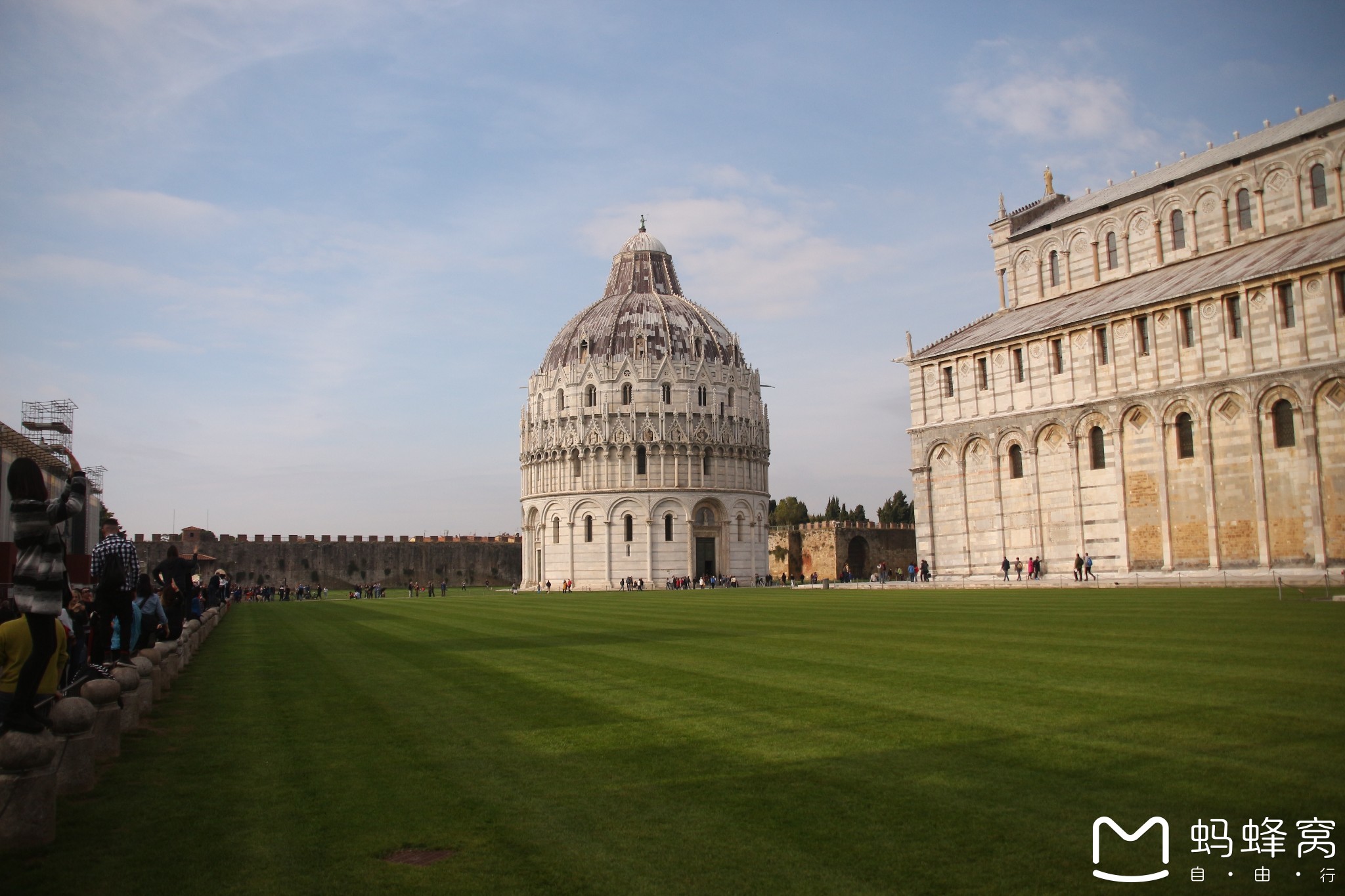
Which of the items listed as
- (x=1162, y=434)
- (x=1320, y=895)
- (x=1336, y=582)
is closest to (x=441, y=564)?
(x=1162, y=434)

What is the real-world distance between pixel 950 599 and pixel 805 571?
5928 cm

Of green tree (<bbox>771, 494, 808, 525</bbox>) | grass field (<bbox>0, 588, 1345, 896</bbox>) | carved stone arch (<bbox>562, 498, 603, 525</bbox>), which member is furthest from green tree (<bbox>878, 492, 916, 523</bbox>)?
grass field (<bbox>0, 588, 1345, 896</bbox>)

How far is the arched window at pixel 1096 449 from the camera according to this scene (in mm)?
44281

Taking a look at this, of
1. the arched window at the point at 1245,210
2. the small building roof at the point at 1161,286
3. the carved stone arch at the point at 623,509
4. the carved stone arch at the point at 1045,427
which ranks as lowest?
the carved stone arch at the point at 623,509

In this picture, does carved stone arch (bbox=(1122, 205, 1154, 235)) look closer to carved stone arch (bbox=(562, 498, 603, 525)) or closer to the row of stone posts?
carved stone arch (bbox=(562, 498, 603, 525))

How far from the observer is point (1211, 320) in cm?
3981

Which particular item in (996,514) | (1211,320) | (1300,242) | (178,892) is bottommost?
(178,892)

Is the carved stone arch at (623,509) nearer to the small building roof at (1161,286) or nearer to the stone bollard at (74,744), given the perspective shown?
the small building roof at (1161,286)

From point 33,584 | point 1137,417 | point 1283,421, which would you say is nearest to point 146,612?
point 33,584

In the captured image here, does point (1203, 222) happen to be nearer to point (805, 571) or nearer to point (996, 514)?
point (996, 514)

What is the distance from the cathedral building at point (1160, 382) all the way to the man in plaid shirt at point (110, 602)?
37.3 m

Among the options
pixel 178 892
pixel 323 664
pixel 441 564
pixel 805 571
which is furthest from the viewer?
pixel 441 564

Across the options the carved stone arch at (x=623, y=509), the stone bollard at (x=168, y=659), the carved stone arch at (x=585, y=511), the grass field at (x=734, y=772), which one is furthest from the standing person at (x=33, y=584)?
the carved stone arch at (x=585, y=511)

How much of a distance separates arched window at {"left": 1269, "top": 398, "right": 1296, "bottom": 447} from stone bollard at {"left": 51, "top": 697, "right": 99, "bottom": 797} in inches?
1548
